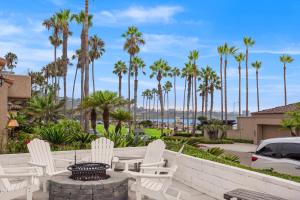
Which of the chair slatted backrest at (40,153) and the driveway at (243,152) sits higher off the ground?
the chair slatted backrest at (40,153)

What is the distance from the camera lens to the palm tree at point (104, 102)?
22.5 m

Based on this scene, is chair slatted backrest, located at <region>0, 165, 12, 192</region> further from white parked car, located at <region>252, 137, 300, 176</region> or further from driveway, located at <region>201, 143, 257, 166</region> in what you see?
driveway, located at <region>201, 143, 257, 166</region>

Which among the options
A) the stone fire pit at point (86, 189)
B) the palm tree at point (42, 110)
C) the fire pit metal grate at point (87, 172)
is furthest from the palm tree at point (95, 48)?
the stone fire pit at point (86, 189)

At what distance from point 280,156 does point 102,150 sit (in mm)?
4511

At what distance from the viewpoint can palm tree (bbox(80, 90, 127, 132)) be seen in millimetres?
22484

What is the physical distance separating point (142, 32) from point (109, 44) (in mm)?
11317

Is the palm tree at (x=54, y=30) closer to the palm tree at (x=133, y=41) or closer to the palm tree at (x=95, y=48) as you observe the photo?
the palm tree at (x=95, y=48)

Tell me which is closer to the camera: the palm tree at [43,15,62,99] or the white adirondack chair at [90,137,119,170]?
the white adirondack chair at [90,137,119,170]

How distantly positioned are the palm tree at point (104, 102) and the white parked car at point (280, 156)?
14.2 meters

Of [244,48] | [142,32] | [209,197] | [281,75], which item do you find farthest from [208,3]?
[281,75]

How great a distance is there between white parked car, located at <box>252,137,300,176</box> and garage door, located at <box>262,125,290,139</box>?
24976 millimetres

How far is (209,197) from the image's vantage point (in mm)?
7531

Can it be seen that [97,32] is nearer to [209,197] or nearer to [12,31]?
[12,31]

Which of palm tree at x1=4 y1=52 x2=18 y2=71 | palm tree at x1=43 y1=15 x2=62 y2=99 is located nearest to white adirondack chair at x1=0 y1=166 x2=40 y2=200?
palm tree at x1=43 y1=15 x2=62 y2=99
